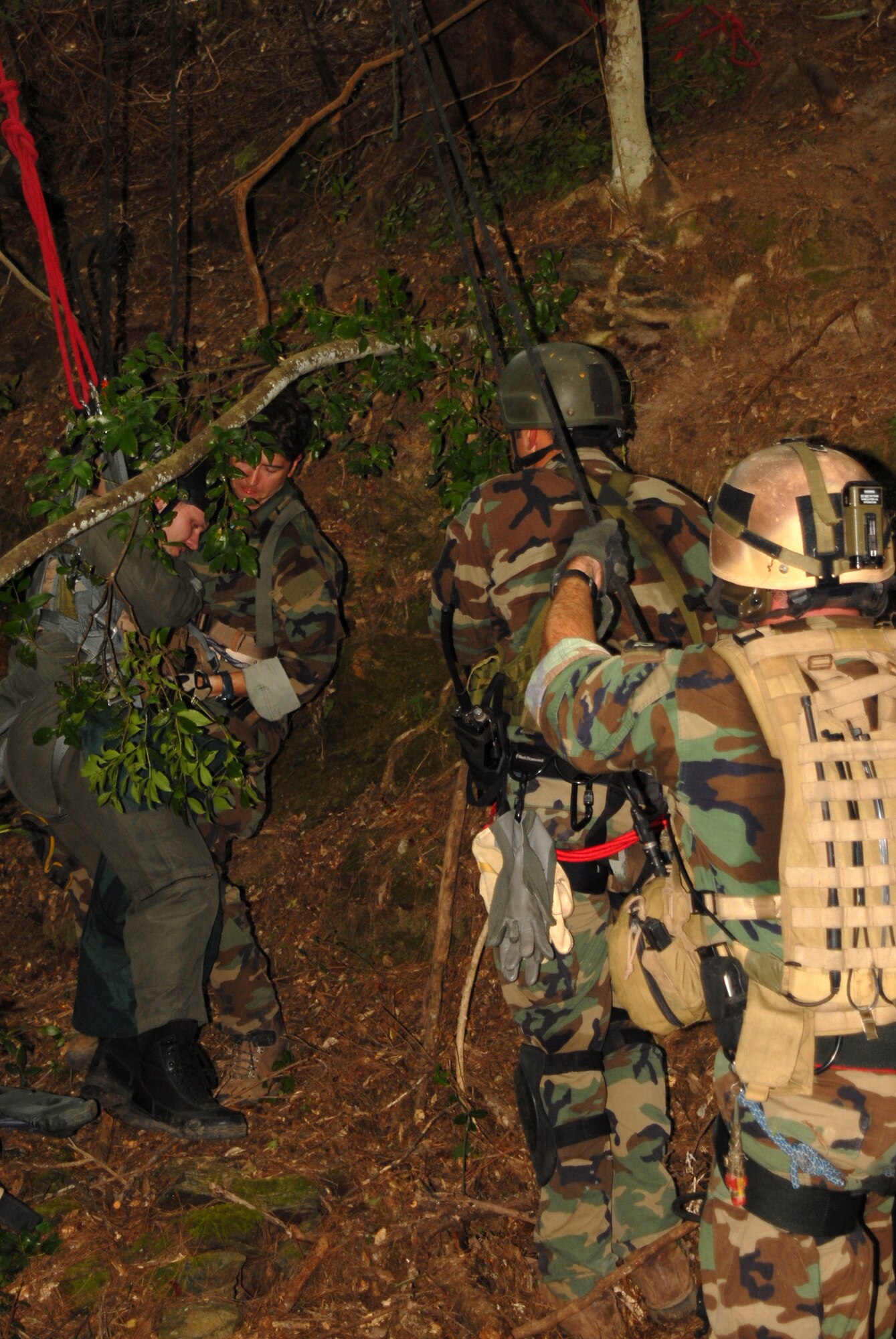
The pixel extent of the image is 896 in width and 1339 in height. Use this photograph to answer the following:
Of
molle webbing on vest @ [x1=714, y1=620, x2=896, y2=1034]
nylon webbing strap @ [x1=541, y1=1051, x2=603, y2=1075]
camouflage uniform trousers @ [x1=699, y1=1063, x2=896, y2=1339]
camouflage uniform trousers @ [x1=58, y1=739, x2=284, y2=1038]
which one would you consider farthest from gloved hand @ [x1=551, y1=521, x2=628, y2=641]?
camouflage uniform trousers @ [x1=58, y1=739, x2=284, y2=1038]

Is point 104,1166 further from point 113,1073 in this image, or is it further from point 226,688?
point 226,688

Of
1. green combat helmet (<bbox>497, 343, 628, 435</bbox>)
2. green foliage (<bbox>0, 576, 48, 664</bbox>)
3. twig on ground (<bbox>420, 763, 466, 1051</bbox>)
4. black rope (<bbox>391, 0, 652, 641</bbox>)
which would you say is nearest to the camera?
black rope (<bbox>391, 0, 652, 641</bbox>)

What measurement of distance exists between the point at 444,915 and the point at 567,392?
9.21 feet

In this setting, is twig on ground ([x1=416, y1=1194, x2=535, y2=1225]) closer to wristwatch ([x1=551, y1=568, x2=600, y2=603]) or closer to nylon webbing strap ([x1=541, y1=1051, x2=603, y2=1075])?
nylon webbing strap ([x1=541, y1=1051, x2=603, y2=1075])

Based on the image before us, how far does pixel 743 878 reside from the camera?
2.57 meters

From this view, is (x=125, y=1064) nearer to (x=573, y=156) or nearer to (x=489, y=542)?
(x=489, y=542)

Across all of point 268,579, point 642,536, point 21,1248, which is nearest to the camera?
point 642,536

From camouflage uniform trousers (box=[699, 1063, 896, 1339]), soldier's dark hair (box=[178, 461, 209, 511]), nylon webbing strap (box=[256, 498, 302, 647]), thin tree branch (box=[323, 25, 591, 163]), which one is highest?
thin tree branch (box=[323, 25, 591, 163])

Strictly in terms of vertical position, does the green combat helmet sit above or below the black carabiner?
above

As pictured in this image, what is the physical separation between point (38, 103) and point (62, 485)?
27.6ft

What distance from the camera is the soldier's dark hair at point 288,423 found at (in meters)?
4.95

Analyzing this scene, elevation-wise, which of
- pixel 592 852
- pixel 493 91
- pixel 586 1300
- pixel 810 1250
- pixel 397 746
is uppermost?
pixel 493 91

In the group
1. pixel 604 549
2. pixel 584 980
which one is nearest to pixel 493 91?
pixel 604 549

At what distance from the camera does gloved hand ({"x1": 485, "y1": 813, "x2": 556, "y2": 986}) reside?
3578 mm
